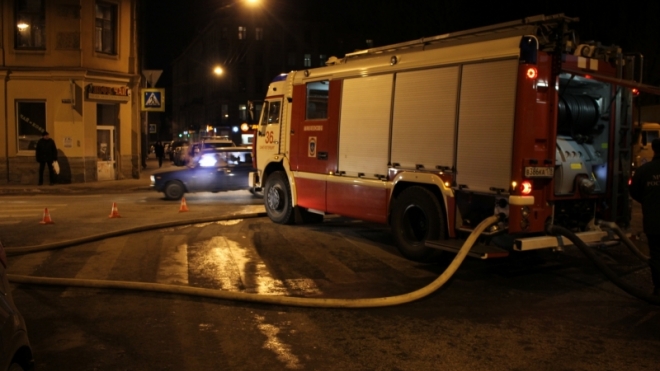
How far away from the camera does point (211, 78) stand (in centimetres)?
8250

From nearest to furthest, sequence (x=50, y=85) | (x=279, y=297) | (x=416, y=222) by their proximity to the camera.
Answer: (x=279, y=297) → (x=416, y=222) → (x=50, y=85)

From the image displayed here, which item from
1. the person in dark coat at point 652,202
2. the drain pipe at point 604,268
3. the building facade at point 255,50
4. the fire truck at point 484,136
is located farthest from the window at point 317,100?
the building facade at point 255,50

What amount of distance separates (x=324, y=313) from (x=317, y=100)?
5783mm

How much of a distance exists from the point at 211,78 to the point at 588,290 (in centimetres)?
7858

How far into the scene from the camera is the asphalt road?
5305 millimetres

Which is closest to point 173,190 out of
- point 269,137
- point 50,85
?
point 269,137

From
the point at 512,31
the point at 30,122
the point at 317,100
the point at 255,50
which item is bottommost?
the point at 30,122

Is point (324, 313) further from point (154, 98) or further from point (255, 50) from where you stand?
point (255, 50)

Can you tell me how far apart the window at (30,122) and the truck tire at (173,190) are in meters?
8.56

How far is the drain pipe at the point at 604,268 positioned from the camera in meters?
6.93

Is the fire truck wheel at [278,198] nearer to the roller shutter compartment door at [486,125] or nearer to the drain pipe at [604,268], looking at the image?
the roller shutter compartment door at [486,125]

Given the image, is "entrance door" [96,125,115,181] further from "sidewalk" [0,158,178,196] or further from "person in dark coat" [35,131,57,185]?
"person in dark coat" [35,131,57,185]

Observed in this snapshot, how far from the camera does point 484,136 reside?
797 centimetres

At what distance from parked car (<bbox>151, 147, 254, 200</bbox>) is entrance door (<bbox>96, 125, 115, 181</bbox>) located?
300 inches
